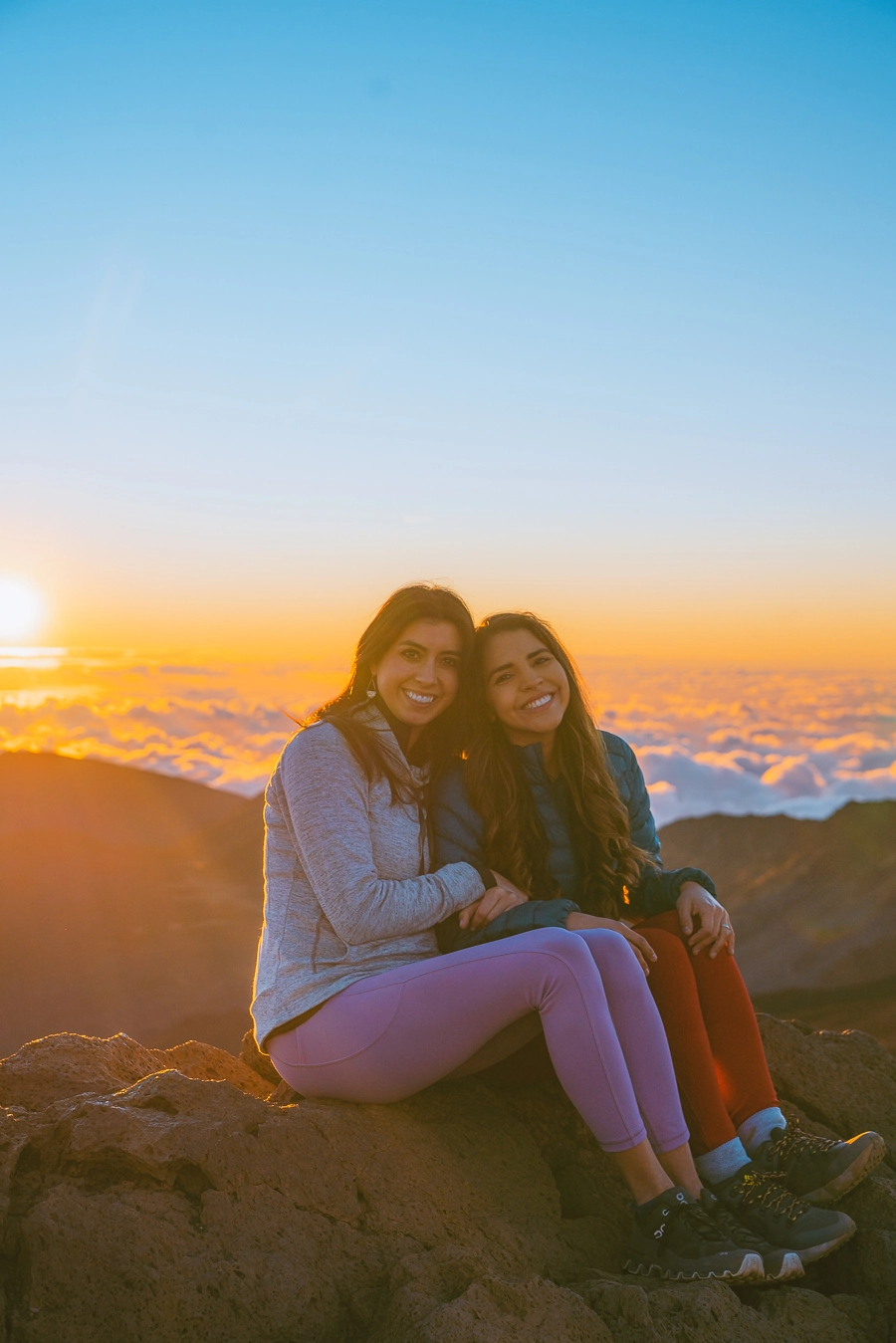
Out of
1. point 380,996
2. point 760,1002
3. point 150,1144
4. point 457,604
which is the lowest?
point 760,1002

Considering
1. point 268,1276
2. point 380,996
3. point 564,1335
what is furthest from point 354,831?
point 564,1335

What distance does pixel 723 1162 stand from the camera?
307cm

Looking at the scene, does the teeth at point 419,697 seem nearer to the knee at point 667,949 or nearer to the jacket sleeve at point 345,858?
the jacket sleeve at point 345,858

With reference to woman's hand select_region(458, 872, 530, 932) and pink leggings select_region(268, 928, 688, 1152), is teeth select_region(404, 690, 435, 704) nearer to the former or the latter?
woman's hand select_region(458, 872, 530, 932)

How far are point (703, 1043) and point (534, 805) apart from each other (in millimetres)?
1041

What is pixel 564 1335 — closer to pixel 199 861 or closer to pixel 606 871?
pixel 606 871

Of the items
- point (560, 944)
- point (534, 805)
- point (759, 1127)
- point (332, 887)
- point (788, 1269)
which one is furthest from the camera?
point (534, 805)

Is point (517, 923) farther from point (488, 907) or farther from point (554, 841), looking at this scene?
point (554, 841)

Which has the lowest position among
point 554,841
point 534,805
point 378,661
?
point 554,841

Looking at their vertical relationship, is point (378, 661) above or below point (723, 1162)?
above

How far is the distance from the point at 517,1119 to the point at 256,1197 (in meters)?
1.22

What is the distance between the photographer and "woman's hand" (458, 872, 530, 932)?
3.19m

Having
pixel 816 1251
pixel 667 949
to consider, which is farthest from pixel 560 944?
pixel 816 1251

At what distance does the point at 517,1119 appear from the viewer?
11.5 feet
